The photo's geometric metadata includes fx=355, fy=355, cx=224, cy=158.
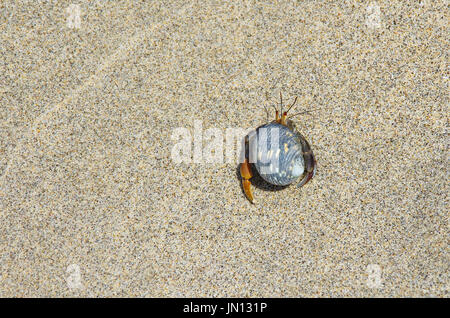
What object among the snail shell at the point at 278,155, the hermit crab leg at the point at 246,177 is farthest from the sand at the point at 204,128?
the snail shell at the point at 278,155

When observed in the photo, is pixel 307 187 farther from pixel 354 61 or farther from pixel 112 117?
pixel 112 117

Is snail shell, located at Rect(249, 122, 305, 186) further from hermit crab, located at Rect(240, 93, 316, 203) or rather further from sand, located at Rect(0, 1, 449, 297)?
sand, located at Rect(0, 1, 449, 297)

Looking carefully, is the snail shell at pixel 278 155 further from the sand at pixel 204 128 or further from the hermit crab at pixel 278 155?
the sand at pixel 204 128

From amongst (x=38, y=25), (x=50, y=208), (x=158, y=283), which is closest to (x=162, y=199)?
(x=158, y=283)

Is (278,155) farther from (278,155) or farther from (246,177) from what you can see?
(246,177)

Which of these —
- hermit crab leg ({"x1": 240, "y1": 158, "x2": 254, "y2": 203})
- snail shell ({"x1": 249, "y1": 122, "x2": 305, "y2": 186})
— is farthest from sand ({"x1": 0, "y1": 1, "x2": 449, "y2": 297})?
snail shell ({"x1": 249, "y1": 122, "x2": 305, "y2": 186})
